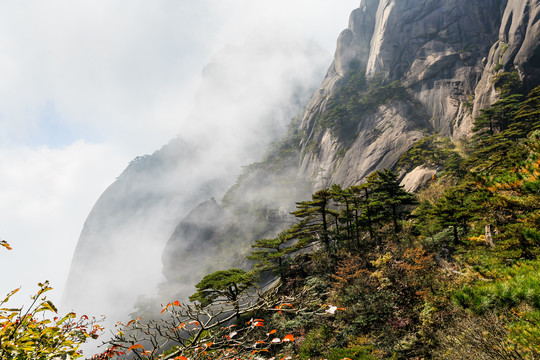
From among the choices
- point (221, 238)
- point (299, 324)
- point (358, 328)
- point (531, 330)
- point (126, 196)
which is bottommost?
point (358, 328)

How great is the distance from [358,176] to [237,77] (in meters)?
88.9

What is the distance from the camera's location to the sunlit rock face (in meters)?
33.2

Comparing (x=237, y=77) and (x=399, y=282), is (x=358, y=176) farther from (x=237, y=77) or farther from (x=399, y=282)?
(x=237, y=77)

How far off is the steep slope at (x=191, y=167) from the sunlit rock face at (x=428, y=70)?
38.7 meters

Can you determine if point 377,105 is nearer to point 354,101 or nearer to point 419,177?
point 354,101

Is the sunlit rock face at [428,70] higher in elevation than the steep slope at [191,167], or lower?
lower

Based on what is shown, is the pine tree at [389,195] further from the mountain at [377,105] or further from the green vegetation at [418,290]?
the mountain at [377,105]

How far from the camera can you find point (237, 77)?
10825 cm

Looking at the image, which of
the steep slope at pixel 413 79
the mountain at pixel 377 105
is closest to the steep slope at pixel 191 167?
the mountain at pixel 377 105

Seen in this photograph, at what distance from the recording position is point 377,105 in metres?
46.9

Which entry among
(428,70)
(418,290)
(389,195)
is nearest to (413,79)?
(428,70)

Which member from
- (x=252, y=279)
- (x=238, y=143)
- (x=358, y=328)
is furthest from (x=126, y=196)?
(x=358, y=328)

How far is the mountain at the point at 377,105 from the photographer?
35.2 metres

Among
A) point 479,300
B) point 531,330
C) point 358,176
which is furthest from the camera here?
point 358,176
